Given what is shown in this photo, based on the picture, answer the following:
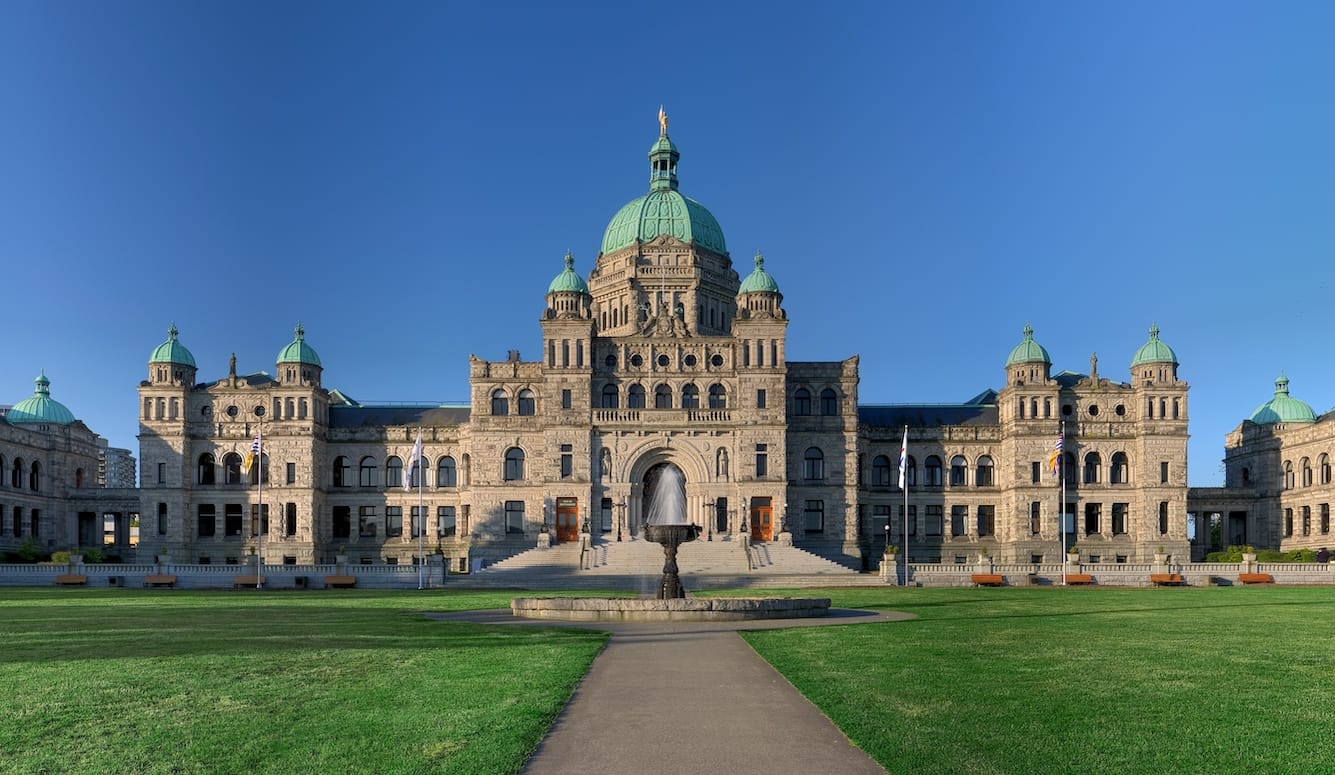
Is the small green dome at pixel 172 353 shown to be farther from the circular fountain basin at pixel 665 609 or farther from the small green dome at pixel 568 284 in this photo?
the circular fountain basin at pixel 665 609

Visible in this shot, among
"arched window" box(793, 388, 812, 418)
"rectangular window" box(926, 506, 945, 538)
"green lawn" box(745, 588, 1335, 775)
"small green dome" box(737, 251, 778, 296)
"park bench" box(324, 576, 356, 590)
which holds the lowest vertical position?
"park bench" box(324, 576, 356, 590)

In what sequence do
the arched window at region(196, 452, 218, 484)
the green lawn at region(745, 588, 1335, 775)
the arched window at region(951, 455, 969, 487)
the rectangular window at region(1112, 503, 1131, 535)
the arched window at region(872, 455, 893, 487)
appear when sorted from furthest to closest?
→ the arched window at region(872, 455, 893, 487) < the arched window at region(951, 455, 969, 487) < the arched window at region(196, 452, 218, 484) < the rectangular window at region(1112, 503, 1131, 535) < the green lawn at region(745, 588, 1335, 775)

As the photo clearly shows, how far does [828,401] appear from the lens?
81438mm

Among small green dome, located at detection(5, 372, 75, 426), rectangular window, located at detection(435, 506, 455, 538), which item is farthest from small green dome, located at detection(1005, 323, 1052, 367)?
small green dome, located at detection(5, 372, 75, 426)

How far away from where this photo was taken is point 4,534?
82062 millimetres

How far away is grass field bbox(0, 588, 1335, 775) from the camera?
537 inches

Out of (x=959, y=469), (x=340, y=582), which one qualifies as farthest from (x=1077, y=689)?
(x=959, y=469)

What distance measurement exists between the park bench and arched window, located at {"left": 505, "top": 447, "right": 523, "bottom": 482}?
21.2 meters

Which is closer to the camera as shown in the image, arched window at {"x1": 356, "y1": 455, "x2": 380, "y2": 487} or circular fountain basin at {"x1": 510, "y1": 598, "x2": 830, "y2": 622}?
circular fountain basin at {"x1": 510, "y1": 598, "x2": 830, "y2": 622}

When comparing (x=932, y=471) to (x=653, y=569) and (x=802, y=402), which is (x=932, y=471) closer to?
(x=802, y=402)

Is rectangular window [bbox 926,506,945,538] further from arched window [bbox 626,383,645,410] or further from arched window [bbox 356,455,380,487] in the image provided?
arched window [bbox 356,455,380,487]

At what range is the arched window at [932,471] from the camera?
86062mm

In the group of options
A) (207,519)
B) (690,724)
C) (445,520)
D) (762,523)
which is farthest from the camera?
(445,520)

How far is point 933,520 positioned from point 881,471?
5308mm
